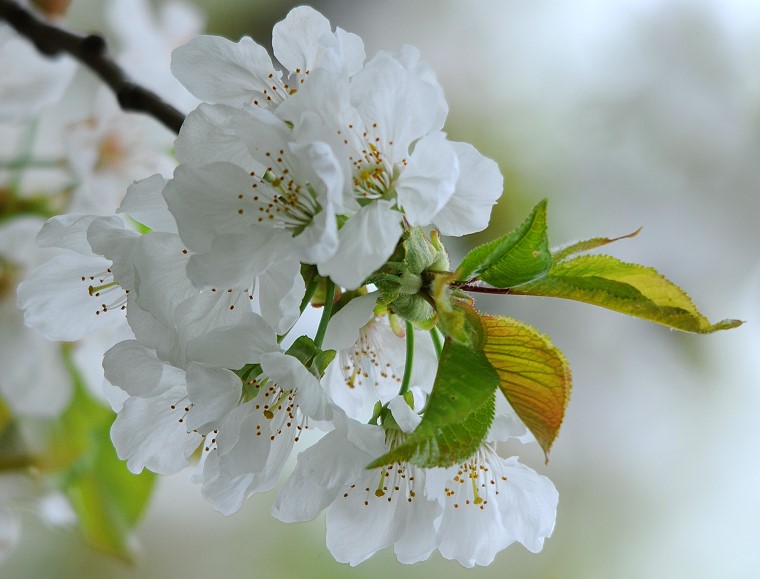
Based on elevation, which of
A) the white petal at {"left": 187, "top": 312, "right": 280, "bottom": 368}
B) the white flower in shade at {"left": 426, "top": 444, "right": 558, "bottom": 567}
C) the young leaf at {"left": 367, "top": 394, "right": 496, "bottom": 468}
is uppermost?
the white petal at {"left": 187, "top": 312, "right": 280, "bottom": 368}

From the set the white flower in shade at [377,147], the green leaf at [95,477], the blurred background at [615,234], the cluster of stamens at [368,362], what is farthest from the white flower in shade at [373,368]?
the blurred background at [615,234]

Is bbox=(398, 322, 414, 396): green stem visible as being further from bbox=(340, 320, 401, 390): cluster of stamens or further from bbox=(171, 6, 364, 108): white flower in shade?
bbox=(171, 6, 364, 108): white flower in shade

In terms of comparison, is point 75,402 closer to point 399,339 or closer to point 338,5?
point 399,339

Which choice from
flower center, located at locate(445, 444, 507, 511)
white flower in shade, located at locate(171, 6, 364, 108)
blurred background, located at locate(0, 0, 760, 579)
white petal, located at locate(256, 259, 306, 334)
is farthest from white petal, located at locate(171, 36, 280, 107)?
blurred background, located at locate(0, 0, 760, 579)

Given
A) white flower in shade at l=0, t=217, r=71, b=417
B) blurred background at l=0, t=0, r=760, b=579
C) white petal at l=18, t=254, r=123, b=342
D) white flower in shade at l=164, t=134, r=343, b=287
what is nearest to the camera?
white flower in shade at l=164, t=134, r=343, b=287

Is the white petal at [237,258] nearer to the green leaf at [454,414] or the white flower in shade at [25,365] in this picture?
the green leaf at [454,414]
